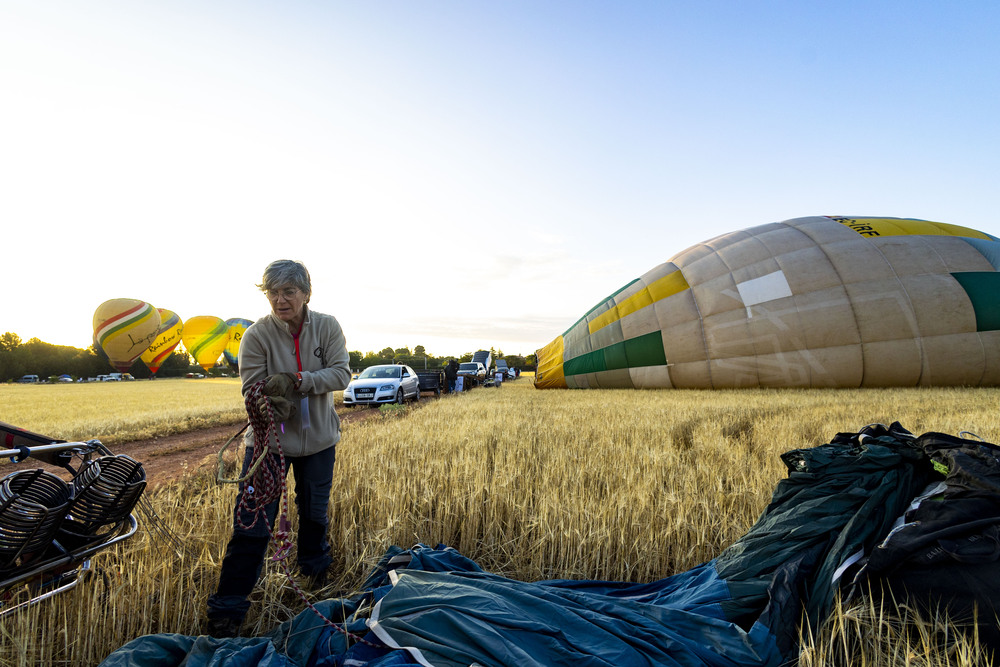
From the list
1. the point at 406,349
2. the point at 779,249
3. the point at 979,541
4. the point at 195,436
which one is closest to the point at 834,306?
the point at 779,249

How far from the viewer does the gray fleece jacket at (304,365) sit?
9.02 feet

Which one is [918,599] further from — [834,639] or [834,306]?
[834,306]

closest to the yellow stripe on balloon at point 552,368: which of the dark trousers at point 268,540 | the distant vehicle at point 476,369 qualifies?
the distant vehicle at point 476,369

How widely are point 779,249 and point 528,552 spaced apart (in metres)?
15.1

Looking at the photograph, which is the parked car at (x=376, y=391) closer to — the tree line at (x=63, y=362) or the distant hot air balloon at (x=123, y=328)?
the distant hot air balloon at (x=123, y=328)

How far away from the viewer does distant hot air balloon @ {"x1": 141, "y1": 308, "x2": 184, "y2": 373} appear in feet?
128

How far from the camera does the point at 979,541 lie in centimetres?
186

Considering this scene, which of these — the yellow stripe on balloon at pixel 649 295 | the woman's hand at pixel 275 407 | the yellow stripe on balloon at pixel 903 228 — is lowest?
the woman's hand at pixel 275 407

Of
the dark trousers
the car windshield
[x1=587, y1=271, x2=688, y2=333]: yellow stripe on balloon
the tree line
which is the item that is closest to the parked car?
the car windshield

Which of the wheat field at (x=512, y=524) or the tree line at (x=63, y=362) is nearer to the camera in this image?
the wheat field at (x=512, y=524)

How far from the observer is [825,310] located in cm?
1316

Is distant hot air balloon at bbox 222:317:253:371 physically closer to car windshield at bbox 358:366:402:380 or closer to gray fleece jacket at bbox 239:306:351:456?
car windshield at bbox 358:366:402:380

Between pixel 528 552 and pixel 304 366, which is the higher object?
pixel 304 366

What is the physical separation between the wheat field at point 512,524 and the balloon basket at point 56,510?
0.35m
